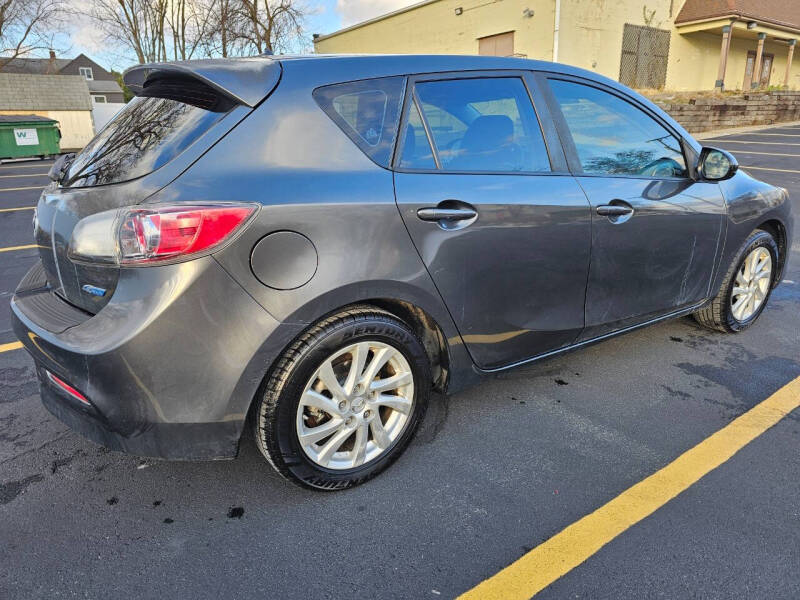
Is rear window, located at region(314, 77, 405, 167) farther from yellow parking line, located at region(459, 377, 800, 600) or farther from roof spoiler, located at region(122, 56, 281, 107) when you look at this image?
yellow parking line, located at region(459, 377, 800, 600)

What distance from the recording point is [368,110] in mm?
Result: 2182

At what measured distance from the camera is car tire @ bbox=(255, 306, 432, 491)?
2012mm

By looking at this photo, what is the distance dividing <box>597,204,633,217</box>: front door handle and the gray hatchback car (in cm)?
1

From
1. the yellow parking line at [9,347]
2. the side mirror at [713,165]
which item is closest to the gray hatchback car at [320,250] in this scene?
the side mirror at [713,165]

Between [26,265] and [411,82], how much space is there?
4.83m

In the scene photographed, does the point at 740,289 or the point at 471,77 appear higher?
the point at 471,77

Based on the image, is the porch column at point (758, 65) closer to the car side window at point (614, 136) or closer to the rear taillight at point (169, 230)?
the car side window at point (614, 136)

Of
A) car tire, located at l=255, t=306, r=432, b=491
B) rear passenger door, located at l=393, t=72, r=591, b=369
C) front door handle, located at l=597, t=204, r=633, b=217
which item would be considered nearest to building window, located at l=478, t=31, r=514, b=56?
front door handle, located at l=597, t=204, r=633, b=217

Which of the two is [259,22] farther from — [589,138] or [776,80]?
[589,138]

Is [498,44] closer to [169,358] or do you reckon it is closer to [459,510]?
[459,510]

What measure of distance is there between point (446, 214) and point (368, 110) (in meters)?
0.48

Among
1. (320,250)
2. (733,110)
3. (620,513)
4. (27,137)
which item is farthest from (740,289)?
(27,137)

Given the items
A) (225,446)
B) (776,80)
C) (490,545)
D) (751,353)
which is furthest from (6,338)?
(776,80)

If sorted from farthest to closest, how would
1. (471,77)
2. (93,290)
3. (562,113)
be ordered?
(562,113) < (471,77) < (93,290)
